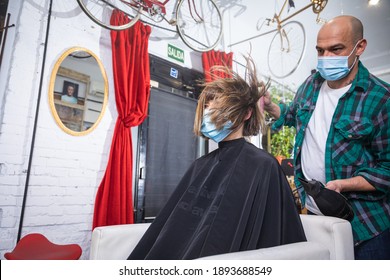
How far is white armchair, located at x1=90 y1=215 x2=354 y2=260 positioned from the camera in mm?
689

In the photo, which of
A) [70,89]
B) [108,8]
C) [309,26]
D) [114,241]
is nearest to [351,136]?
[114,241]

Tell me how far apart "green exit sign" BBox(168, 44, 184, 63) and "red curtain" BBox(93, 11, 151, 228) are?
18.8 inches

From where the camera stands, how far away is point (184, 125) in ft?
11.8

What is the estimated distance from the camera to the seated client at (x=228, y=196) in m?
0.89

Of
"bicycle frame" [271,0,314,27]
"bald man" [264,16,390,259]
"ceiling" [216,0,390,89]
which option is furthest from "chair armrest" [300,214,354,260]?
"bicycle frame" [271,0,314,27]

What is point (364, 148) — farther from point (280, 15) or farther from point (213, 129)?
point (280, 15)

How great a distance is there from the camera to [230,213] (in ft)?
3.07

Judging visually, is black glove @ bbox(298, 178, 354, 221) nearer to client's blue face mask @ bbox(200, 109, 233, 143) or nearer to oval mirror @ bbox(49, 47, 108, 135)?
client's blue face mask @ bbox(200, 109, 233, 143)

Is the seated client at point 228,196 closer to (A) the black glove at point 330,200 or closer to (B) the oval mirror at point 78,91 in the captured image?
(A) the black glove at point 330,200

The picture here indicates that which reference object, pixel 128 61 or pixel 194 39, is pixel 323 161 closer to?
pixel 128 61

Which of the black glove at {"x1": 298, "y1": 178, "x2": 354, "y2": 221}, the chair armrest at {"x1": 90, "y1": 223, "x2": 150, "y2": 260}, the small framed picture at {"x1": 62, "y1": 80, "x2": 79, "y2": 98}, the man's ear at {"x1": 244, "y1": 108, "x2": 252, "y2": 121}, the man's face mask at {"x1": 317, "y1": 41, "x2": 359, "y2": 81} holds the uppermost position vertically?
the small framed picture at {"x1": 62, "y1": 80, "x2": 79, "y2": 98}

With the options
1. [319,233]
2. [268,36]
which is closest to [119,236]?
[319,233]

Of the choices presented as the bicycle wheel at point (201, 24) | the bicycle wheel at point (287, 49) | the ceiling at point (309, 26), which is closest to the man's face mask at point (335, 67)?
the ceiling at point (309, 26)

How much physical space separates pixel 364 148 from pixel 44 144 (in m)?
2.26
